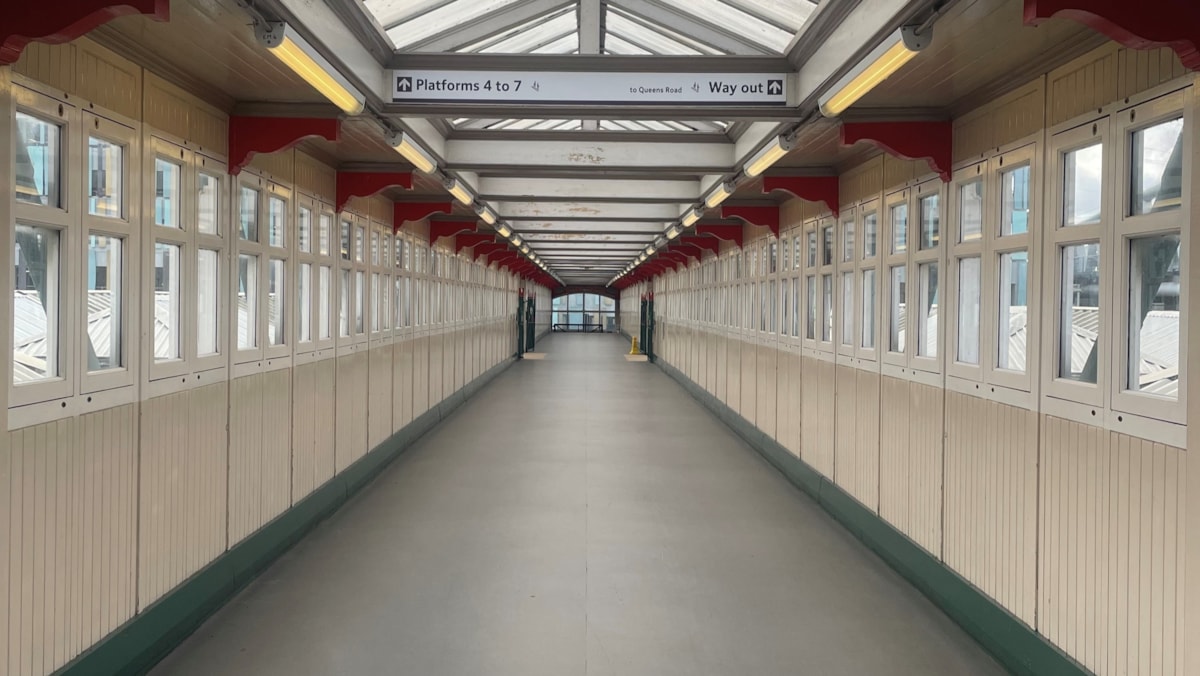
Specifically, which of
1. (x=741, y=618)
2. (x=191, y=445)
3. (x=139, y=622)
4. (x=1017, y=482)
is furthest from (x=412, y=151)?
(x=1017, y=482)

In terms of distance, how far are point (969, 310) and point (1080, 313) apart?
118cm

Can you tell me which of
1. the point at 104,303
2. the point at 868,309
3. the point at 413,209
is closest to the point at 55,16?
the point at 104,303

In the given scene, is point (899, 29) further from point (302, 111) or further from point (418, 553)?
point (418, 553)

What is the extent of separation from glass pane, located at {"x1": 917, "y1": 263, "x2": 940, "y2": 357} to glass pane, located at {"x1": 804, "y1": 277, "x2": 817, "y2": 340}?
2488 mm

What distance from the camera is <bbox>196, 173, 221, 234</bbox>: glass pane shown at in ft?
15.0

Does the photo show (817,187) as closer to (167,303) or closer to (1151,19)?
(1151,19)

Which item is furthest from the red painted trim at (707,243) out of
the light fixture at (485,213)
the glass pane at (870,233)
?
the glass pane at (870,233)

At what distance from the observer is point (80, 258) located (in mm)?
3414

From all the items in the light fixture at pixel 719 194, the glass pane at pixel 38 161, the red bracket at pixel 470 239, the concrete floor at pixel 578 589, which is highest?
the red bracket at pixel 470 239

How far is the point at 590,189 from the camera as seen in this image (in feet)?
32.1

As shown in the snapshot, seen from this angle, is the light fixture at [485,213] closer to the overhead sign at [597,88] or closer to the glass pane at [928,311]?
the overhead sign at [597,88]

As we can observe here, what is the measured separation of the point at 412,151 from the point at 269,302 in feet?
5.50

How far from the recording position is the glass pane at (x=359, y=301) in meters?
8.09

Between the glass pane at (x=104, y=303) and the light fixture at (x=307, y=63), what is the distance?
4.29 feet
